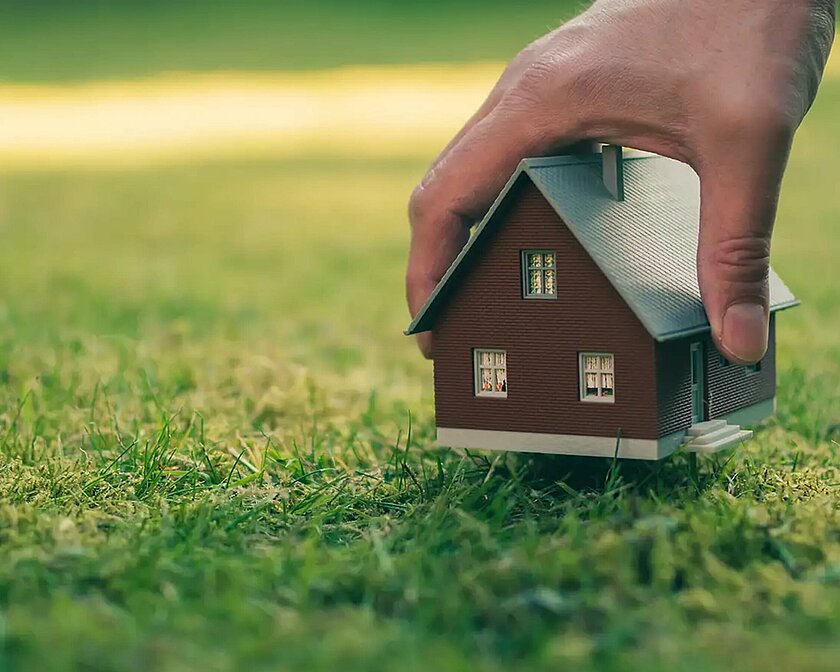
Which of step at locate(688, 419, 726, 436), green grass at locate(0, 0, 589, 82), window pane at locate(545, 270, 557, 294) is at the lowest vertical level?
step at locate(688, 419, 726, 436)

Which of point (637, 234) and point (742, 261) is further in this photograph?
point (637, 234)

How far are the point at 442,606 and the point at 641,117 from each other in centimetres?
232

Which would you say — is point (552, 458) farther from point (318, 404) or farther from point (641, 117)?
point (318, 404)

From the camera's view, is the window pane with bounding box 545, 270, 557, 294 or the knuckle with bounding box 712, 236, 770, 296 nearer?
the knuckle with bounding box 712, 236, 770, 296

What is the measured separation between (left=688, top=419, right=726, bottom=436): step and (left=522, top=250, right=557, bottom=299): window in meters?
0.76

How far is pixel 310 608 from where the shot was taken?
3.98 meters

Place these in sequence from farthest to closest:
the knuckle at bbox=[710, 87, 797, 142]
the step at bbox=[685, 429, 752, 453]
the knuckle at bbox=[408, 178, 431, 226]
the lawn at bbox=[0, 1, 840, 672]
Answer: the knuckle at bbox=[408, 178, 431, 226]
the step at bbox=[685, 429, 752, 453]
the knuckle at bbox=[710, 87, 797, 142]
the lawn at bbox=[0, 1, 840, 672]

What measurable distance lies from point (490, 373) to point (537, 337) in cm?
28

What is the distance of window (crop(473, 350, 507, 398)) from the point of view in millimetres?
5344

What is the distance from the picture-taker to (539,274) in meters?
5.24

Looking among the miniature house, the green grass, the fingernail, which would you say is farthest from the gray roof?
the green grass

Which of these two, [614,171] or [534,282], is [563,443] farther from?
[614,171]

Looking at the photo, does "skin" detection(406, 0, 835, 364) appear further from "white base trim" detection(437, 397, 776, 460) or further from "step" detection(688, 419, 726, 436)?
"white base trim" detection(437, 397, 776, 460)

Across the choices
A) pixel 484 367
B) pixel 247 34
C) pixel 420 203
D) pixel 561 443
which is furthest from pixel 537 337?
pixel 247 34
